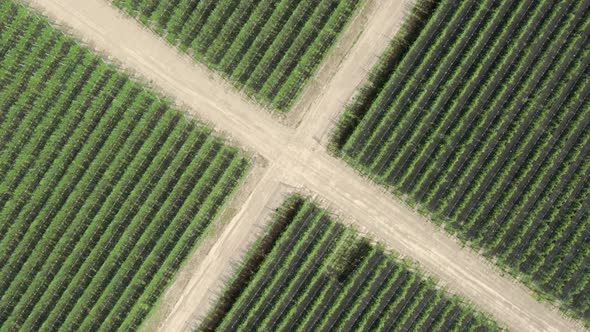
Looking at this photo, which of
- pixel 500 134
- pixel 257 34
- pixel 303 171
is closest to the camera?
pixel 500 134

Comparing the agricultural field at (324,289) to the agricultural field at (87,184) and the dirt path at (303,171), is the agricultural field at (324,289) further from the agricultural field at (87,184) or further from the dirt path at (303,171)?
the agricultural field at (87,184)

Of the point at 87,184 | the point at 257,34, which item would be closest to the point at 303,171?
the point at 257,34

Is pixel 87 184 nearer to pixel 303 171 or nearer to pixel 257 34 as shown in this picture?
pixel 303 171

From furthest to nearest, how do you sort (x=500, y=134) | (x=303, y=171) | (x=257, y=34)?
(x=257, y=34) → (x=303, y=171) → (x=500, y=134)

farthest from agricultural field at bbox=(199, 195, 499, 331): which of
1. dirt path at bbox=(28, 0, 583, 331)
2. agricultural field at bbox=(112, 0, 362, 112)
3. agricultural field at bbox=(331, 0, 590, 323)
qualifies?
agricultural field at bbox=(112, 0, 362, 112)

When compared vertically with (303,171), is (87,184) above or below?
below

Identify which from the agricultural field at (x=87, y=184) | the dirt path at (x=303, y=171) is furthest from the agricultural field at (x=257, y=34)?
the agricultural field at (x=87, y=184)
